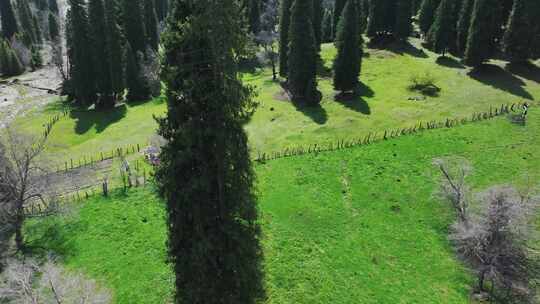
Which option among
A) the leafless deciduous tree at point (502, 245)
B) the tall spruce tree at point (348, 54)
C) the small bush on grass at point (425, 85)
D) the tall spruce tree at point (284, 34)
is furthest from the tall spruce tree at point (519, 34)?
the leafless deciduous tree at point (502, 245)

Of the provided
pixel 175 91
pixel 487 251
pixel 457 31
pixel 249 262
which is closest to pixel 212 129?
pixel 175 91

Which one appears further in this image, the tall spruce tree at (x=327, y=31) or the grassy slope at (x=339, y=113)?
the tall spruce tree at (x=327, y=31)

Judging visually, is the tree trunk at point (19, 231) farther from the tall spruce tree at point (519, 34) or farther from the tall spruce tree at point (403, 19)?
the tall spruce tree at point (403, 19)

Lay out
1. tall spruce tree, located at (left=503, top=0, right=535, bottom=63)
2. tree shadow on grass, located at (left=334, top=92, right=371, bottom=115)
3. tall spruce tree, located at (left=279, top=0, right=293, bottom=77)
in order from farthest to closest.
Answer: tall spruce tree, located at (left=279, top=0, right=293, bottom=77), tall spruce tree, located at (left=503, top=0, right=535, bottom=63), tree shadow on grass, located at (left=334, top=92, right=371, bottom=115)

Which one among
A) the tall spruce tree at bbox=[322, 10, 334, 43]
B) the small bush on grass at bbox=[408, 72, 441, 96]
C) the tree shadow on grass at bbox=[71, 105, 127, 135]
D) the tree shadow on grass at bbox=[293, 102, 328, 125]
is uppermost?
the tall spruce tree at bbox=[322, 10, 334, 43]

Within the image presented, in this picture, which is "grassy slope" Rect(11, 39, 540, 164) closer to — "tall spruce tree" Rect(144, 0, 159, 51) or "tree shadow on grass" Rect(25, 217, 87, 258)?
"tree shadow on grass" Rect(25, 217, 87, 258)

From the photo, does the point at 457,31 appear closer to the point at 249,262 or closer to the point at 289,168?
the point at 289,168

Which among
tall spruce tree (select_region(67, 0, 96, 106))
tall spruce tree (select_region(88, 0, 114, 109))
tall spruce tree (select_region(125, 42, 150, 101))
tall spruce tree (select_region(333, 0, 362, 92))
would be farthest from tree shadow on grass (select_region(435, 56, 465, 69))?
tall spruce tree (select_region(67, 0, 96, 106))
